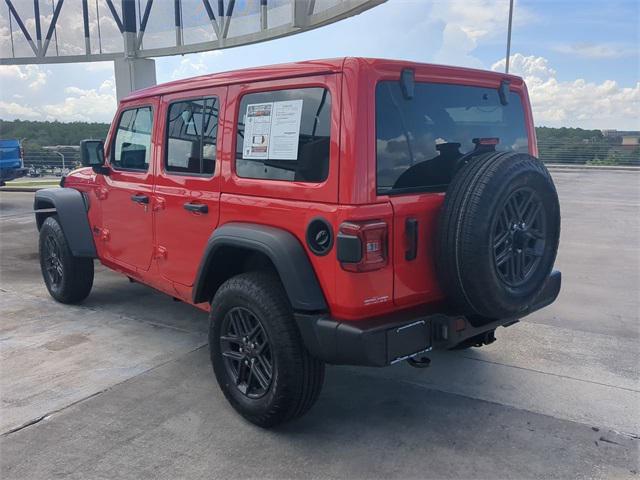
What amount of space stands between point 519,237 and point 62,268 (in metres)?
4.26

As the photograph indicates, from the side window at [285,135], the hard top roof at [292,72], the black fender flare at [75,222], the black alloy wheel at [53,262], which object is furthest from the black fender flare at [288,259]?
the black alloy wheel at [53,262]

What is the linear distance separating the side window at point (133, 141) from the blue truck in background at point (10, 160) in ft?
35.8

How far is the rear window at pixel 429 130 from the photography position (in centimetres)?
281

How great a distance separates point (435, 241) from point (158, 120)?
2.37m

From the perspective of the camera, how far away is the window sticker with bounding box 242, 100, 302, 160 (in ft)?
9.72

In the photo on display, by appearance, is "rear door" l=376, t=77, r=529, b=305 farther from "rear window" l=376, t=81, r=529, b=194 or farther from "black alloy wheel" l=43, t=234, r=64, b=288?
"black alloy wheel" l=43, t=234, r=64, b=288

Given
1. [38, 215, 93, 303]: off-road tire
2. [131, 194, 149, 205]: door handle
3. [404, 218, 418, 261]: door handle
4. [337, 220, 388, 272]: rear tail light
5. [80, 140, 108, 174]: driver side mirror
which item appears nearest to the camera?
[337, 220, 388, 272]: rear tail light

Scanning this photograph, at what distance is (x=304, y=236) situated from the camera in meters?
2.85

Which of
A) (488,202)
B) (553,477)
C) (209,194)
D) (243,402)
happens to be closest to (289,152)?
(209,194)

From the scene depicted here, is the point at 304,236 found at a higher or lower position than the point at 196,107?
lower

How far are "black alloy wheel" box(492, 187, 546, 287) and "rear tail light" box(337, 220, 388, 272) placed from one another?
0.58 m

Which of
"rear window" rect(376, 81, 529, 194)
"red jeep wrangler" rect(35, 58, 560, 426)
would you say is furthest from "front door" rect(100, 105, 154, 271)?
"rear window" rect(376, 81, 529, 194)

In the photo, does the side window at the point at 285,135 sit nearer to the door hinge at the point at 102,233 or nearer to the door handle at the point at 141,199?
the door handle at the point at 141,199

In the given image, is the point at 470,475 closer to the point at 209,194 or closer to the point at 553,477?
the point at 553,477
